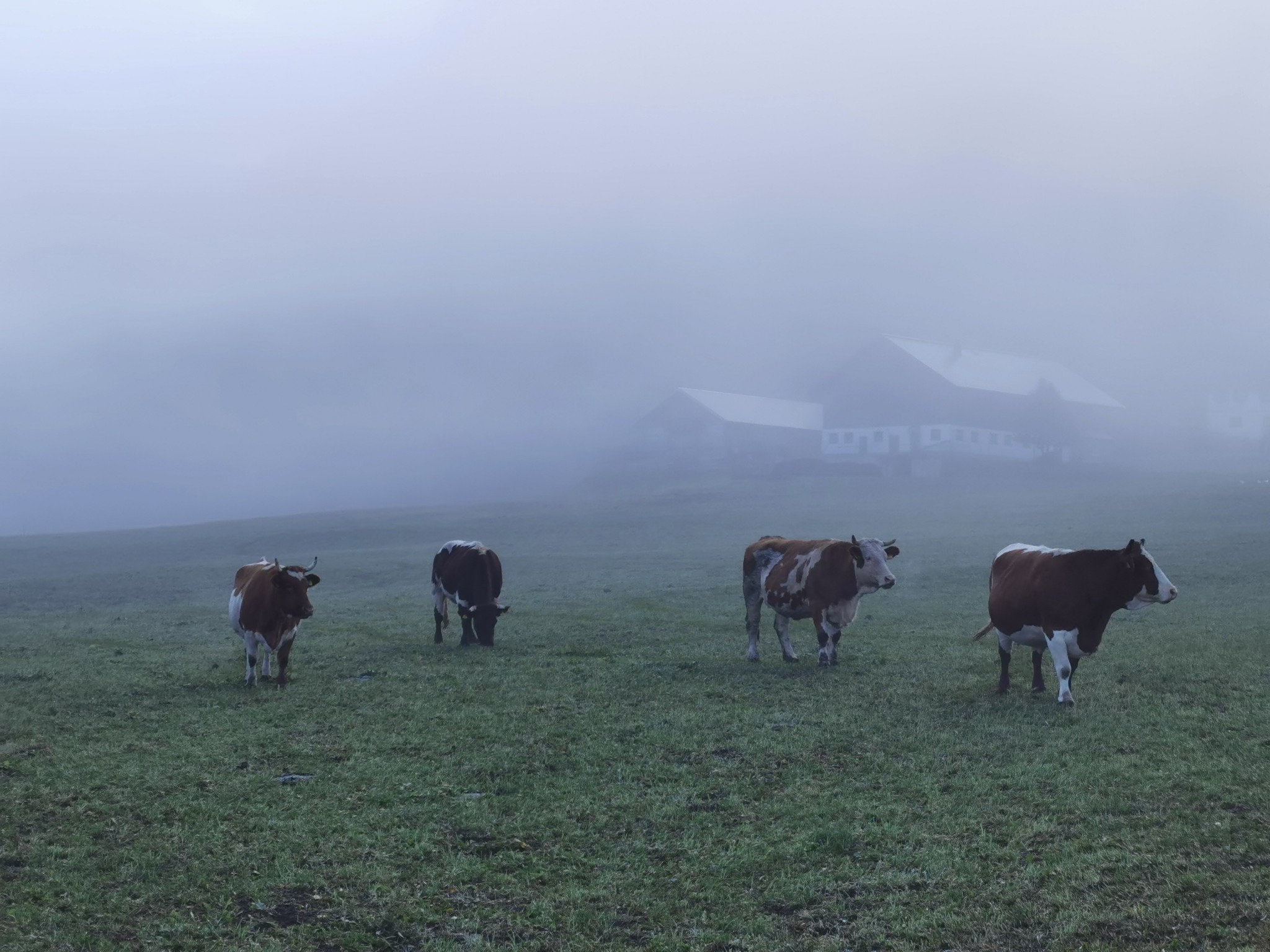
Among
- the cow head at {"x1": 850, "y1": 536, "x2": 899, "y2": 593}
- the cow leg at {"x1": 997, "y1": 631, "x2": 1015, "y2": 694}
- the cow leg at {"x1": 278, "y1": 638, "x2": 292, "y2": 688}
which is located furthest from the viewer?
the cow head at {"x1": 850, "y1": 536, "x2": 899, "y2": 593}

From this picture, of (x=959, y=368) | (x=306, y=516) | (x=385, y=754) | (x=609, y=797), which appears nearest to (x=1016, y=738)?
(x=609, y=797)

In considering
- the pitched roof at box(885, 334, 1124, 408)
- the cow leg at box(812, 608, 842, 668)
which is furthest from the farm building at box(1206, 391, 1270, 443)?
the cow leg at box(812, 608, 842, 668)

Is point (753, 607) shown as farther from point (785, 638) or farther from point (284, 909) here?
point (284, 909)

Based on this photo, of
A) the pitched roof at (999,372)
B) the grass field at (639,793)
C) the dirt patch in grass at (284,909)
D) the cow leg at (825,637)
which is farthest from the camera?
the pitched roof at (999,372)

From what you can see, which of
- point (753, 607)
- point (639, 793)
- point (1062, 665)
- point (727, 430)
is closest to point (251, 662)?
point (753, 607)

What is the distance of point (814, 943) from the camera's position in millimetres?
7156

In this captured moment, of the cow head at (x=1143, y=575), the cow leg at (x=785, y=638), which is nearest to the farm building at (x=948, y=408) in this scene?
the cow leg at (x=785, y=638)

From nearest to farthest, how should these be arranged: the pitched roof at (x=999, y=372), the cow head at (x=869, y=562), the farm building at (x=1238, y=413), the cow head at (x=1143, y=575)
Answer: the cow head at (x=1143, y=575) → the cow head at (x=869, y=562) → the pitched roof at (x=999, y=372) → the farm building at (x=1238, y=413)

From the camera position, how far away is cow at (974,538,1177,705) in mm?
14195

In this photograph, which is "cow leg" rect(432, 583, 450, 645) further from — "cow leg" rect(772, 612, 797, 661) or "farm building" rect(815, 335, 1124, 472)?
"farm building" rect(815, 335, 1124, 472)

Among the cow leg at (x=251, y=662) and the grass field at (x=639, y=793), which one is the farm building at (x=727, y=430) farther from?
the cow leg at (x=251, y=662)

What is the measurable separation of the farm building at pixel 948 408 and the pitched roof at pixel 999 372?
0.17 m

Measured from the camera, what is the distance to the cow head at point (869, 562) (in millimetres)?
17969

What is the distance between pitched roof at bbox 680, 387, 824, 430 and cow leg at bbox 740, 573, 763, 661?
286 ft
